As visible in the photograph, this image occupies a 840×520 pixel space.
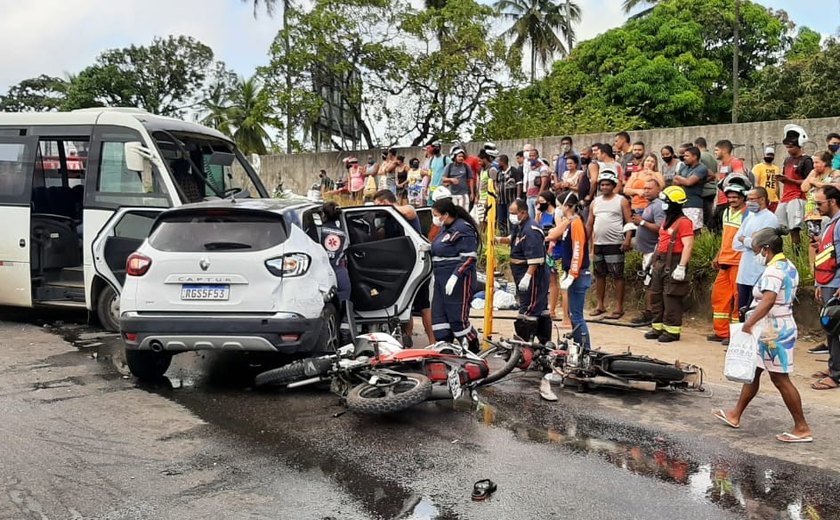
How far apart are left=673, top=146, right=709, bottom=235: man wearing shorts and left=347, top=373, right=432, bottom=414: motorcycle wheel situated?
224 inches

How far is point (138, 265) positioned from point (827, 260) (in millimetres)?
6455

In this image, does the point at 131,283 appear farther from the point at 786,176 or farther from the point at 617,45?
the point at 617,45

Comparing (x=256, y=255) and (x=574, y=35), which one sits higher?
(x=574, y=35)

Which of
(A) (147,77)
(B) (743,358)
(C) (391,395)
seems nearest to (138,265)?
(C) (391,395)

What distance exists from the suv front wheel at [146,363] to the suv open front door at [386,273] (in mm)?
1995

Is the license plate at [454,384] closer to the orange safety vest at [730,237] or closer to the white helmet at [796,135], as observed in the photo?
the orange safety vest at [730,237]

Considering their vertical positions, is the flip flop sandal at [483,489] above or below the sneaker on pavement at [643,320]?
below

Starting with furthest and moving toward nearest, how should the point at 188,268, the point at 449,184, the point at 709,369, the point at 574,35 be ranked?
the point at 574,35 → the point at 449,184 → the point at 709,369 → the point at 188,268

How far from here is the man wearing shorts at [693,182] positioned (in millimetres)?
10109

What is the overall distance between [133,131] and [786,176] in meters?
8.35

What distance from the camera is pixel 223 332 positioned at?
634 centimetres

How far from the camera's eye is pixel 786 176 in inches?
391

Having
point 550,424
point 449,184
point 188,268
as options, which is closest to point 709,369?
point 550,424

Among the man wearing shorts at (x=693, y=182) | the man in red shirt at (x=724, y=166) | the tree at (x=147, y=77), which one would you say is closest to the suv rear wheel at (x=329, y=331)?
the man wearing shorts at (x=693, y=182)
